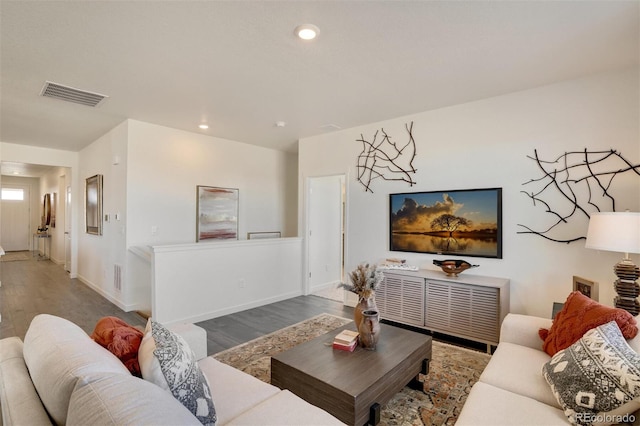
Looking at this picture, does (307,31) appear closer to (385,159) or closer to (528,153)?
(385,159)

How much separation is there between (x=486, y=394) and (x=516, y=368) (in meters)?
0.37

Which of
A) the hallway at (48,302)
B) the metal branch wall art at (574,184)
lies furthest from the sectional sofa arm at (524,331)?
the hallway at (48,302)

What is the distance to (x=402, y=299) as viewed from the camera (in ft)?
12.3

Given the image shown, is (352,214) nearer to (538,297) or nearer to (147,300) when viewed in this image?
(538,297)

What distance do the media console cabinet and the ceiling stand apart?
1.99 m

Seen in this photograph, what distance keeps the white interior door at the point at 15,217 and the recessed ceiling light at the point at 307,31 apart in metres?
12.8

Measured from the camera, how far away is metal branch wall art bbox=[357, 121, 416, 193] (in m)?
4.15

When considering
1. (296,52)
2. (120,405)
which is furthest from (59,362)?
(296,52)

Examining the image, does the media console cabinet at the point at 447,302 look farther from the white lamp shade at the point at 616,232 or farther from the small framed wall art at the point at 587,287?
the white lamp shade at the point at 616,232

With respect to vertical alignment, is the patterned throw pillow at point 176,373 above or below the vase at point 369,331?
above

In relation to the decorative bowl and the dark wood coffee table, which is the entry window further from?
the decorative bowl

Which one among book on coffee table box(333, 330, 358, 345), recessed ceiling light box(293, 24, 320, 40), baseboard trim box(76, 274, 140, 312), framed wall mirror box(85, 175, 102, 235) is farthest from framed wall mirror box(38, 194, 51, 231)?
book on coffee table box(333, 330, 358, 345)

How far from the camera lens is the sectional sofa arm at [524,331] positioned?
2148 millimetres

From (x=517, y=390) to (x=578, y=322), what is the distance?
56 centimetres
